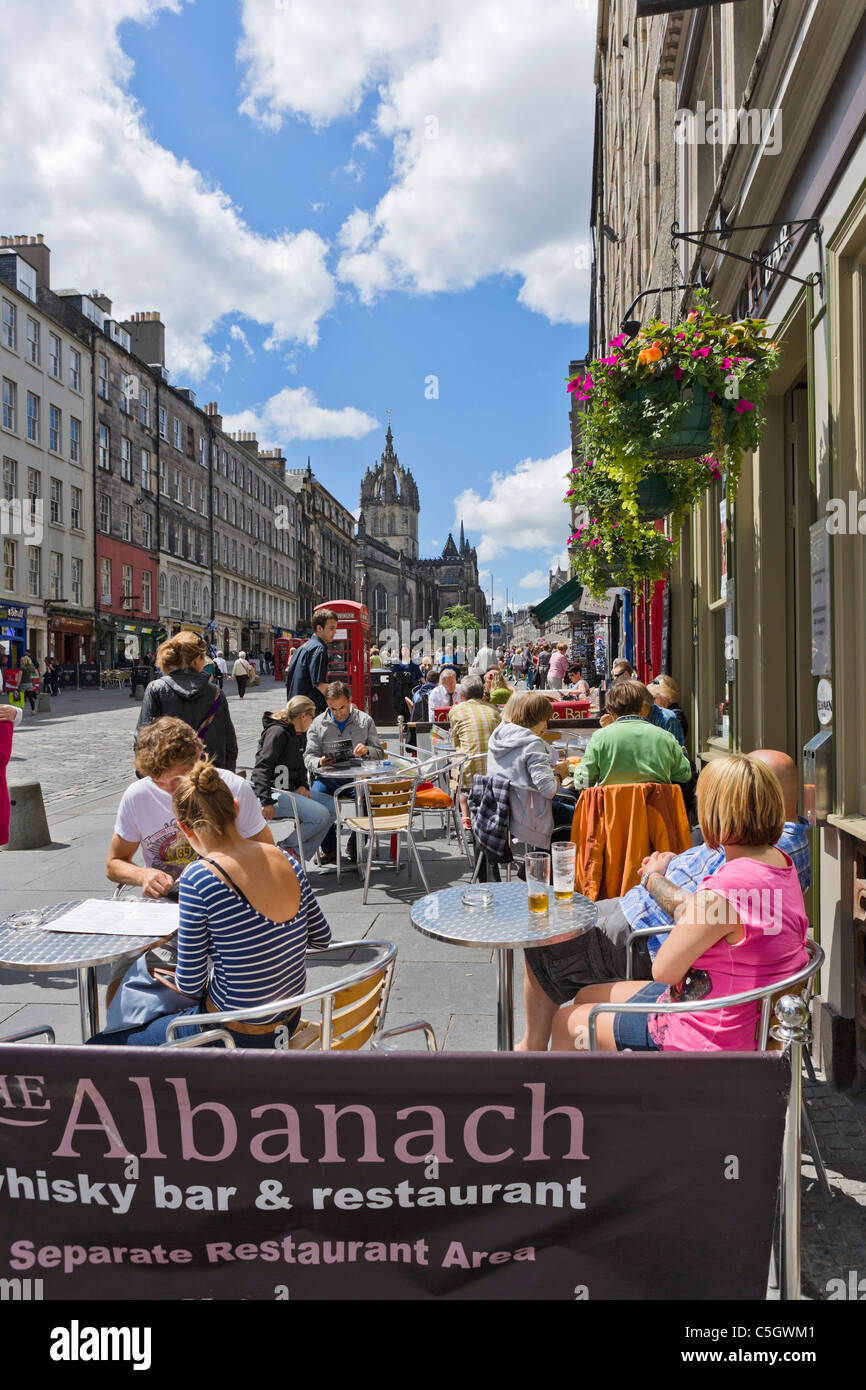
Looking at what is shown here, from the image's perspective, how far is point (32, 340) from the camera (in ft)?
125

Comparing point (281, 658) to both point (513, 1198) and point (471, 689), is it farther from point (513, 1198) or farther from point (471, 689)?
point (513, 1198)

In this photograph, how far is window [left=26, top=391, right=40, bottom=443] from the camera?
37.8 m

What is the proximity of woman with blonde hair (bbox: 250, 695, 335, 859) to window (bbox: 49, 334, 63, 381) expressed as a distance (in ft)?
125

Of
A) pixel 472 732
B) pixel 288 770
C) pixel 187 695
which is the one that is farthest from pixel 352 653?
pixel 187 695

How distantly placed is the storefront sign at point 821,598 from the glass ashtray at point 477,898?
1830 mm

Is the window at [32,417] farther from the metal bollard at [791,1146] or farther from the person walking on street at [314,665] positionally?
the metal bollard at [791,1146]

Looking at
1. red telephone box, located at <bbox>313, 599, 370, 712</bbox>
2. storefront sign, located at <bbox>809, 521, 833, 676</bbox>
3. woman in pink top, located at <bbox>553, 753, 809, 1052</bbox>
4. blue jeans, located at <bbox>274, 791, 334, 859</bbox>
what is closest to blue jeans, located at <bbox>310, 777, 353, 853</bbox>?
blue jeans, located at <bbox>274, 791, 334, 859</bbox>

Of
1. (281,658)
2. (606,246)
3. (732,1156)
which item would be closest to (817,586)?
(732,1156)

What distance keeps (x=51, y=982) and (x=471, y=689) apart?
483cm

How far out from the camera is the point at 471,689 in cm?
901

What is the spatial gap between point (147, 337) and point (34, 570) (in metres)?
19.6

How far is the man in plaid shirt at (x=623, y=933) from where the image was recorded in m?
3.63

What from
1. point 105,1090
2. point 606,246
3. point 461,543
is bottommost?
point 105,1090

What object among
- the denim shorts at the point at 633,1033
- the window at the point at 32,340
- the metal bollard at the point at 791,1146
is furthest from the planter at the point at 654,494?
the window at the point at 32,340
